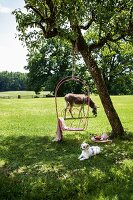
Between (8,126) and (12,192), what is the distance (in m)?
13.0

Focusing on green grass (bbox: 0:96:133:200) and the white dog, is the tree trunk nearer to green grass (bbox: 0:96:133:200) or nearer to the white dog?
green grass (bbox: 0:96:133:200)

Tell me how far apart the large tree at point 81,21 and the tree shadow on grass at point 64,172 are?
3.67 meters

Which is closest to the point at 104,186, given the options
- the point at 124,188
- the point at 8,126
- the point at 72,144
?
the point at 124,188

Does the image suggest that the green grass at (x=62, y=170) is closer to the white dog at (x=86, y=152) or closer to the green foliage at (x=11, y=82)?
the white dog at (x=86, y=152)

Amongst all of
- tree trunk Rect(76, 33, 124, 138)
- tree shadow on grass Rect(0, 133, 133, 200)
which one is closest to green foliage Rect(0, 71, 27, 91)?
tree trunk Rect(76, 33, 124, 138)

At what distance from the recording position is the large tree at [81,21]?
49.1 feet

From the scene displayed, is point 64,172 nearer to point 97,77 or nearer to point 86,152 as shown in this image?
point 86,152

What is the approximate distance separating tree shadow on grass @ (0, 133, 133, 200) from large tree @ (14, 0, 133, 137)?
367 cm

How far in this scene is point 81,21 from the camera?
657 inches

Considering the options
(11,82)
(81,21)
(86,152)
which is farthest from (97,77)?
(11,82)

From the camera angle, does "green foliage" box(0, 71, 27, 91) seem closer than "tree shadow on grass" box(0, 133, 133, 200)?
No

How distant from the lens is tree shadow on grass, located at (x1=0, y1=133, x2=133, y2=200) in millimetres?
10234

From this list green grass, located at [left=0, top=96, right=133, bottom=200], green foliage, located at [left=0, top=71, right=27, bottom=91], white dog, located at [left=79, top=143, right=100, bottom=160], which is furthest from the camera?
green foliage, located at [left=0, top=71, right=27, bottom=91]

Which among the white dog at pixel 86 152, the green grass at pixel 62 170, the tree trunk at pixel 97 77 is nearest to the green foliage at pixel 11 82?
the green grass at pixel 62 170
